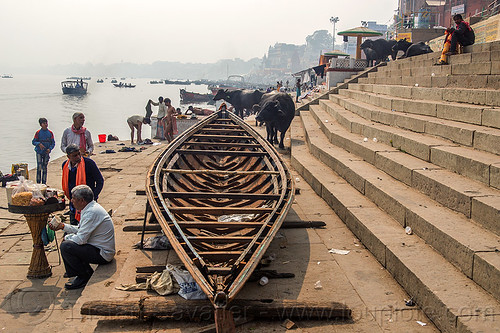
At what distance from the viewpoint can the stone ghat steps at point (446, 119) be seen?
5.62m

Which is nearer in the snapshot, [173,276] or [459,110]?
[173,276]

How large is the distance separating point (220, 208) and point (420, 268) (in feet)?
7.99

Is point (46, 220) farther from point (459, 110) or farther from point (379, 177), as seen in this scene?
point (459, 110)

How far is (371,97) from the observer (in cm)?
1118

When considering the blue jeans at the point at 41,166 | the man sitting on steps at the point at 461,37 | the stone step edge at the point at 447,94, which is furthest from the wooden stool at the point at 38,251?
the man sitting on steps at the point at 461,37

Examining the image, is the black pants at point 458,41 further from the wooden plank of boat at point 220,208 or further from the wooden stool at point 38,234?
the wooden stool at point 38,234

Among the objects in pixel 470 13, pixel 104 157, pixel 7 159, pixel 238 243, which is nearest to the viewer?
pixel 238 243

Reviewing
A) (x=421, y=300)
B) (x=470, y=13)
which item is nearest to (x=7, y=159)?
(x=421, y=300)

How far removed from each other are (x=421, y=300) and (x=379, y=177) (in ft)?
9.10

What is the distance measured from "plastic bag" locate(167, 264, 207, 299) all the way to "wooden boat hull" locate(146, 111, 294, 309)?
307 mm

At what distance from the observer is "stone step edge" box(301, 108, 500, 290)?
3.94 metres

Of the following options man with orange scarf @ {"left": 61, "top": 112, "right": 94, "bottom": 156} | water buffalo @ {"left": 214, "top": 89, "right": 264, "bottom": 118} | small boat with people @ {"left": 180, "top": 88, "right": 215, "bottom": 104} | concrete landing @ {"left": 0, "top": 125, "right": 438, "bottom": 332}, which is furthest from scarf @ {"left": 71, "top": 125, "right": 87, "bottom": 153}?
small boat with people @ {"left": 180, "top": 88, "right": 215, "bottom": 104}

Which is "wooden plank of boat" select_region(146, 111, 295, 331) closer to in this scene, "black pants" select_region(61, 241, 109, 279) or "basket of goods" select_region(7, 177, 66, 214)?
"black pants" select_region(61, 241, 109, 279)

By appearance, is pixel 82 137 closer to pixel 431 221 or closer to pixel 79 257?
pixel 79 257
